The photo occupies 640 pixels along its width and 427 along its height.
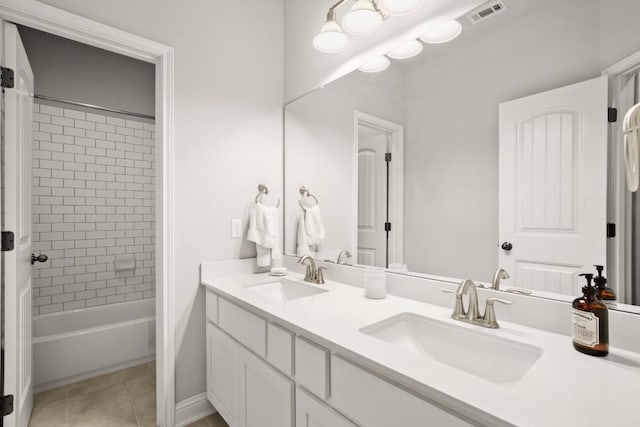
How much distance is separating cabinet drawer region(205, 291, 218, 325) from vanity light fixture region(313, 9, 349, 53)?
1.45 meters

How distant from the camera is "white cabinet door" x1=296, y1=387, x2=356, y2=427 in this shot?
3.00ft

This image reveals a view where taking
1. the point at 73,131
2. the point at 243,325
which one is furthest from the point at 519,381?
the point at 73,131

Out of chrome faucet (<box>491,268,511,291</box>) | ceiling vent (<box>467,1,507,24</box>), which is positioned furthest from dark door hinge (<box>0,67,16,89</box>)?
chrome faucet (<box>491,268,511,291</box>)

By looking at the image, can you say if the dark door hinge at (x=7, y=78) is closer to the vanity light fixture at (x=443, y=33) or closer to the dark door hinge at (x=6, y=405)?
the dark door hinge at (x=6, y=405)

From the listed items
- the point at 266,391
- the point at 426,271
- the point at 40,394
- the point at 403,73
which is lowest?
the point at 40,394

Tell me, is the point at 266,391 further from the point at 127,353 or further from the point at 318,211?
the point at 127,353

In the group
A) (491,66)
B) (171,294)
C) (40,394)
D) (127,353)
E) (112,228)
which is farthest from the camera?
(112,228)

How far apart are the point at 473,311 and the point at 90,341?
261 centimetres

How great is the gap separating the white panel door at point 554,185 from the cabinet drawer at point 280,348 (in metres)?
0.81

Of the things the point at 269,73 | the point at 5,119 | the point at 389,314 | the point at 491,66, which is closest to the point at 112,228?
the point at 5,119

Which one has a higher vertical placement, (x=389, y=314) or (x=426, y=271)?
(x=426, y=271)

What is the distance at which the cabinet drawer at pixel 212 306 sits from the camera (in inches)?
66.4

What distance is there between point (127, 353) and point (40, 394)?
52 centimetres

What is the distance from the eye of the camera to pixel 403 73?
144 cm
